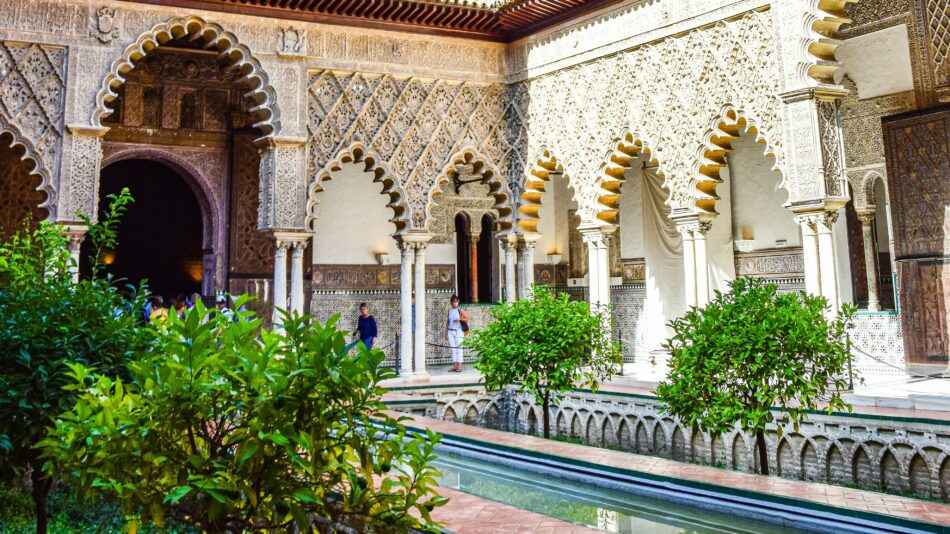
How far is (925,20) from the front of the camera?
941 cm

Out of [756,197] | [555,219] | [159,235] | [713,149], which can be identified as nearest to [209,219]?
[159,235]

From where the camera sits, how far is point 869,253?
12148mm

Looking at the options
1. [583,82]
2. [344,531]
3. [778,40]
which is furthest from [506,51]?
[344,531]

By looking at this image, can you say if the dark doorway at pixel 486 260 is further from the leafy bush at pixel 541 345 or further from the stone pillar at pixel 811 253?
the stone pillar at pixel 811 253

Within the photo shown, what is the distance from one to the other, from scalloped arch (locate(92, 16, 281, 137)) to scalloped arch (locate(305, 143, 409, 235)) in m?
0.92

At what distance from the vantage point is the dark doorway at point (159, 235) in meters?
14.0

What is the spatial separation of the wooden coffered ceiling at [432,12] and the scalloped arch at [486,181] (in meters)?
1.93

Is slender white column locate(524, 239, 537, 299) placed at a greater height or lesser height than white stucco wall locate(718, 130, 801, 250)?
lesser

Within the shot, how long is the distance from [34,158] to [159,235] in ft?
15.2

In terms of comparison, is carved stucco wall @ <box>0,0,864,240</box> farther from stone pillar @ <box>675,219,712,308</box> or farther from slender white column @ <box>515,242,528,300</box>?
slender white column @ <box>515,242,528,300</box>

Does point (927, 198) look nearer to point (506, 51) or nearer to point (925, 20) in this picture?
point (925, 20)

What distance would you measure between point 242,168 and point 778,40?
8.58 m

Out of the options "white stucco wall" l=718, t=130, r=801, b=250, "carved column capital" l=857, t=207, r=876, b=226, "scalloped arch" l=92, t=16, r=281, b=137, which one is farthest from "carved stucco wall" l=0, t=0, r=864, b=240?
"carved column capital" l=857, t=207, r=876, b=226

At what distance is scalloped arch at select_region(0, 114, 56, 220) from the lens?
31.5 ft
